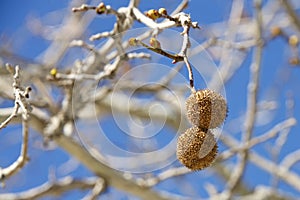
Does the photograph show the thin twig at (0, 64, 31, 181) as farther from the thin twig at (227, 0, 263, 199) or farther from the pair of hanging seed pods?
the thin twig at (227, 0, 263, 199)

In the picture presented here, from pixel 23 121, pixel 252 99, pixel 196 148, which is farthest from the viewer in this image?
pixel 252 99

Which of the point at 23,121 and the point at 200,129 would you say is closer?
the point at 200,129

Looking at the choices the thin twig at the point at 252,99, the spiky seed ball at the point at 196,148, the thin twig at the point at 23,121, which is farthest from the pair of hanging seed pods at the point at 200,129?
the thin twig at the point at 252,99

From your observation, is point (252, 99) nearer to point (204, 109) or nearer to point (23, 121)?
point (23, 121)

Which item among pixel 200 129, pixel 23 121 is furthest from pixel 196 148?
pixel 23 121

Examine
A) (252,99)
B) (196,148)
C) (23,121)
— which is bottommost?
(196,148)

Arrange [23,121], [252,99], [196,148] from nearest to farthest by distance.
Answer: [196,148]
[23,121]
[252,99]

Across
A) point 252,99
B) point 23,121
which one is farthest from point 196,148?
point 252,99

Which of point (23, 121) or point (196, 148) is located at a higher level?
point (23, 121)
